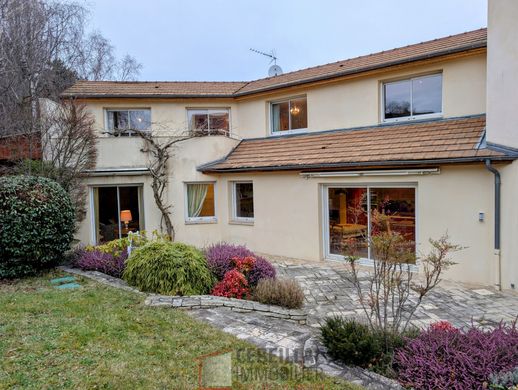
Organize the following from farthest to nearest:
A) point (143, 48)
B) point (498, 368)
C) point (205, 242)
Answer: point (143, 48) < point (205, 242) < point (498, 368)

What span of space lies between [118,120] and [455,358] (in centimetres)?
1408

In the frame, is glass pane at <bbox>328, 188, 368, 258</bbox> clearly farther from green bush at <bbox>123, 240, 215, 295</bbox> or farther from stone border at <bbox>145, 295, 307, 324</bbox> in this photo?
green bush at <bbox>123, 240, 215, 295</bbox>

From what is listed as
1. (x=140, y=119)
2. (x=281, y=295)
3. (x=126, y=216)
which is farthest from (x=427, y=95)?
(x=126, y=216)

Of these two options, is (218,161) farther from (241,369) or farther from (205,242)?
(241,369)

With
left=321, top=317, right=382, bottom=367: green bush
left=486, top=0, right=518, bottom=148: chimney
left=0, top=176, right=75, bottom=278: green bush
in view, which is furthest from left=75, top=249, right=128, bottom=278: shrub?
left=486, top=0, right=518, bottom=148: chimney

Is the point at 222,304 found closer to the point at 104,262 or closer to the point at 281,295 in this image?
the point at 281,295

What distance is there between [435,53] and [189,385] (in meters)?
10.8

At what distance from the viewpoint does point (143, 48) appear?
35.6 metres

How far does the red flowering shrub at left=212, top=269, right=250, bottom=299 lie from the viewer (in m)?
7.43

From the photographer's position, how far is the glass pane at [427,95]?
426 inches

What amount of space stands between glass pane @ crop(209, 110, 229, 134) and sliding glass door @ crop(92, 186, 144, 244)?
419 cm

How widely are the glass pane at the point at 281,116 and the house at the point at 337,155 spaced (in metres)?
0.04

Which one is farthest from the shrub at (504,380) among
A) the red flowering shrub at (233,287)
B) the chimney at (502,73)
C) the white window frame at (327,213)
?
the white window frame at (327,213)

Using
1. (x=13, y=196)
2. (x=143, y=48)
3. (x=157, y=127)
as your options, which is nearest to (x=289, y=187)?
(x=157, y=127)
